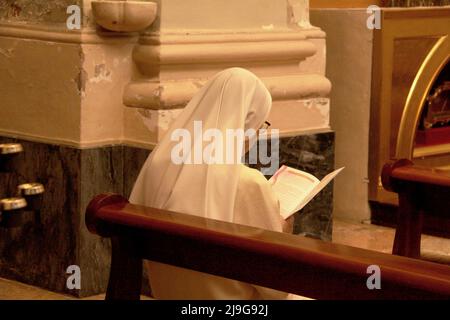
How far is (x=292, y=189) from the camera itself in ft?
14.1

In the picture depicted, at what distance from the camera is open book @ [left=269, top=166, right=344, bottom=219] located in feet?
13.8

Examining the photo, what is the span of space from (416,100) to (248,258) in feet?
14.6

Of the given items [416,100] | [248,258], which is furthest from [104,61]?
[416,100]

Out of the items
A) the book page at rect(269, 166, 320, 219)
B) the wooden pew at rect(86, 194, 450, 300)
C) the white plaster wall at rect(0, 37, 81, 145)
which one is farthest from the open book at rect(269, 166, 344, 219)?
the white plaster wall at rect(0, 37, 81, 145)

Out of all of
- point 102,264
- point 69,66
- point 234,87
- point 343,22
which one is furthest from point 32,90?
point 343,22

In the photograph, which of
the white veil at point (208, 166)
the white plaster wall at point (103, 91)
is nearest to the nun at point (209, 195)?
the white veil at point (208, 166)

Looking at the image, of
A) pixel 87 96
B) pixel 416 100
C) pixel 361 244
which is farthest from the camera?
pixel 416 100

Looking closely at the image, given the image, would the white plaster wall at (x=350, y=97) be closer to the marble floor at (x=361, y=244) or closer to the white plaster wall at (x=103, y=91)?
the marble floor at (x=361, y=244)

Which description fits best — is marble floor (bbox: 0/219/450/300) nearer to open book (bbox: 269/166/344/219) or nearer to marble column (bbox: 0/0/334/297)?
marble column (bbox: 0/0/334/297)

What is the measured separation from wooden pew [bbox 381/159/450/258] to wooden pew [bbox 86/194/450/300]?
1432 mm

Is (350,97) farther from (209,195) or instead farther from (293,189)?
(209,195)

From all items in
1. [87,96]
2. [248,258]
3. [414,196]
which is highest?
[87,96]

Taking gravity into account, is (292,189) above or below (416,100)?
above
